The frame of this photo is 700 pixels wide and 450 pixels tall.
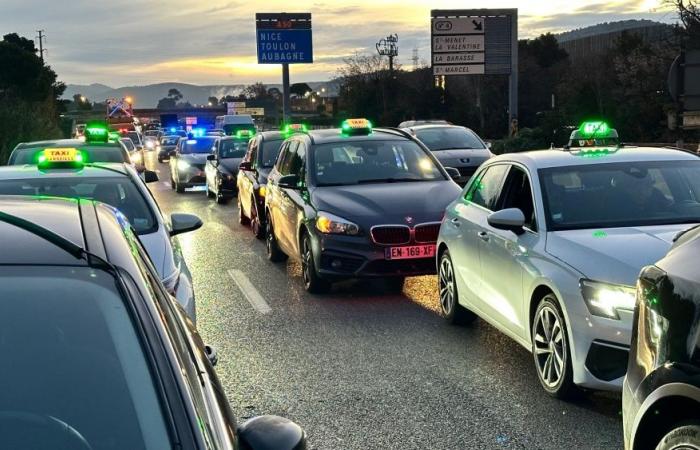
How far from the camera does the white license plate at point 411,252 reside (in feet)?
29.2

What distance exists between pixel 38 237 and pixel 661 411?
92.1 inches

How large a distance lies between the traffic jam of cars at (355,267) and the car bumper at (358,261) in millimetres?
16

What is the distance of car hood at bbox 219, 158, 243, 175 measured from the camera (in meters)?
21.2

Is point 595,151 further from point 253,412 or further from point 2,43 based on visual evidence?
point 2,43

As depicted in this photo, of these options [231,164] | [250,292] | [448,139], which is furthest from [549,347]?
[231,164]

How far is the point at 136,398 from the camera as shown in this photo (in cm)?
210

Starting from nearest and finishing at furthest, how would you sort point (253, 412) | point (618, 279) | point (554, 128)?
point (618, 279), point (253, 412), point (554, 128)

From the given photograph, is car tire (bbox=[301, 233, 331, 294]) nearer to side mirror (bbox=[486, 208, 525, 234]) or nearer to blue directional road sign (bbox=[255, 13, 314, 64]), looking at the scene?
side mirror (bbox=[486, 208, 525, 234])

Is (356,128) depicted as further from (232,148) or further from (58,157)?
(232,148)

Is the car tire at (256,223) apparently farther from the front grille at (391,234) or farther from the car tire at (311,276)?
the front grille at (391,234)

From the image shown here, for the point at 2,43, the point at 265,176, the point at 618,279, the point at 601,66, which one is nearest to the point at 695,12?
the point at 601,66

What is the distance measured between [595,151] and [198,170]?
62.4 ft

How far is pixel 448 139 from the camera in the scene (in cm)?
2003

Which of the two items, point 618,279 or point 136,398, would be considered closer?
point 136,398
